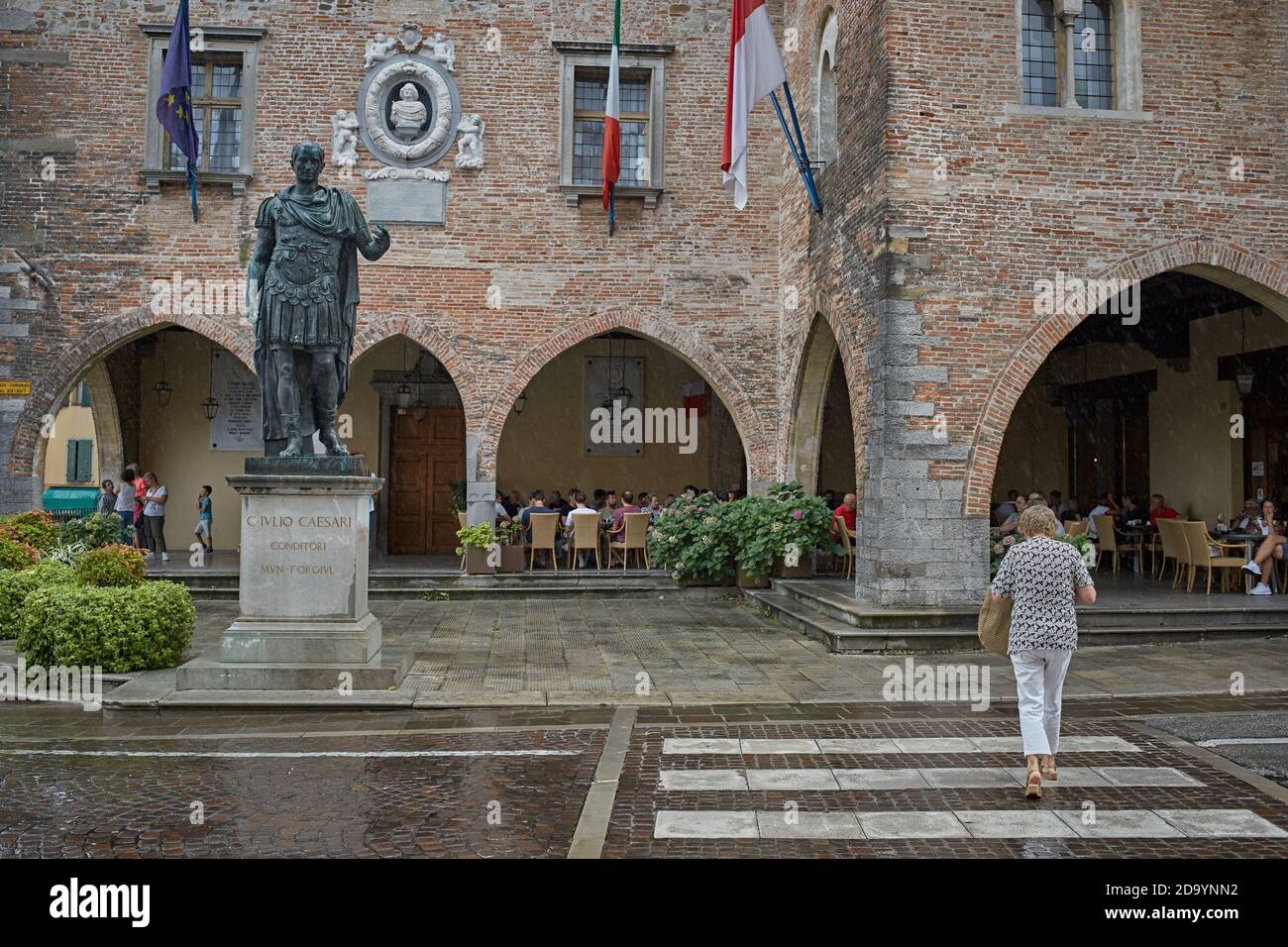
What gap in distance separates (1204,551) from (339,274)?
9.81m

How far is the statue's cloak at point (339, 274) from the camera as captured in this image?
8.14m

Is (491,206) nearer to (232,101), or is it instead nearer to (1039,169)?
(232,101)

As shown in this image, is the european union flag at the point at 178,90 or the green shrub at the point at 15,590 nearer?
the green shrub at the point at 15,590

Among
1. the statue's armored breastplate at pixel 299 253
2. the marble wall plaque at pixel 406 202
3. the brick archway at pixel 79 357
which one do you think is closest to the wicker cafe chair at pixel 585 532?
the marble wall plaque at pixel 406 202

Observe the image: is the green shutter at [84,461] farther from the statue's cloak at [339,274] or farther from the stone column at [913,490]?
the stone column at [913,490]

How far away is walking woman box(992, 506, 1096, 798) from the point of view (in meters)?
5.41

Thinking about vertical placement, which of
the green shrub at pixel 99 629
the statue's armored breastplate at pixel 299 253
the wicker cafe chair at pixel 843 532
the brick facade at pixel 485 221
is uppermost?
the brick facade at pixel 485 221

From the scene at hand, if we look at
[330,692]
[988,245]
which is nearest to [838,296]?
[988,245]

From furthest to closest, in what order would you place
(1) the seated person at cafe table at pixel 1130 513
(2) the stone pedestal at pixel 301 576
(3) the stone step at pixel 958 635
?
(1) the seated person at cafe table at pixel 1130 513
(3) the stone step at pixel 958 635
(2) the stone pedestal at pixel 301 576

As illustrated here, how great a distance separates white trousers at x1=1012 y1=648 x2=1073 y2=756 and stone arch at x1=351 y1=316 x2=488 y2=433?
10.8m

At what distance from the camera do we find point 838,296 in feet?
41.5

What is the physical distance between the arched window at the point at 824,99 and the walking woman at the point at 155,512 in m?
10.9

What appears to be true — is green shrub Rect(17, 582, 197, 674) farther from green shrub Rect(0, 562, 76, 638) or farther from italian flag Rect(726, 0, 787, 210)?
italian flag Rect(726, 0, 787, 210)

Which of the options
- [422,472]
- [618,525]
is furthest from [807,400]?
[422,472]
